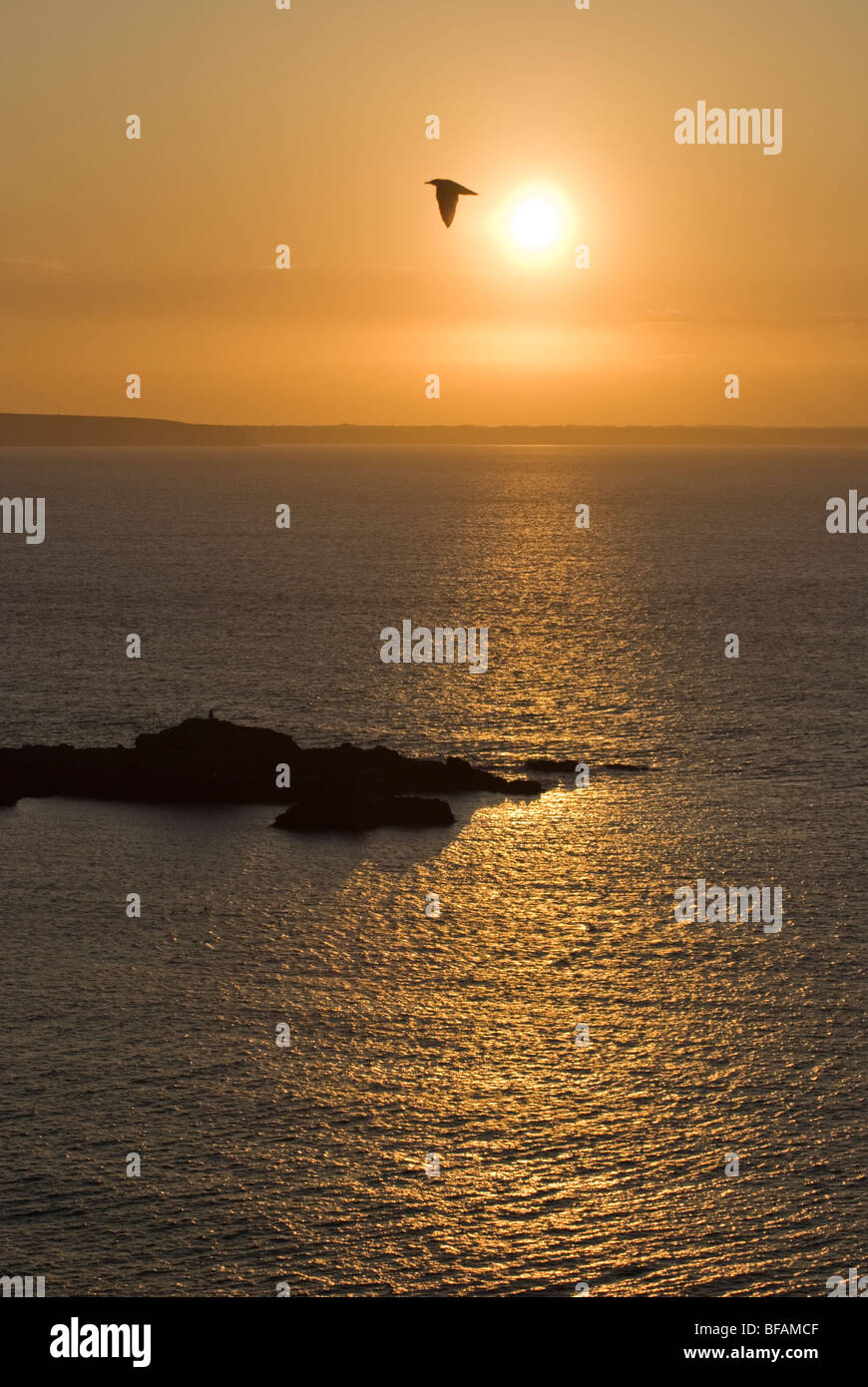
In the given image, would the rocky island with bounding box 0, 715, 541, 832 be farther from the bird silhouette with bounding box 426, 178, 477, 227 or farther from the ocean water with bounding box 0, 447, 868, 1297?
the bird silhouette with bounding box 426, 178, 477, 227

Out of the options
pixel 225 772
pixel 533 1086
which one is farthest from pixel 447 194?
pixel 225 772

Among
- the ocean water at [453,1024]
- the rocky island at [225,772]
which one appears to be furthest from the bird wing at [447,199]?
the rocky island at [225,772]

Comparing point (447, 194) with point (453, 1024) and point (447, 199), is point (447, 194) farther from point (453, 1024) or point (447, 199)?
point (453, 1024)

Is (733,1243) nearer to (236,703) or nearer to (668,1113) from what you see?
(668,1113)

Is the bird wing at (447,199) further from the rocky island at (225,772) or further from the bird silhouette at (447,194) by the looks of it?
the rocky island at (225,772)

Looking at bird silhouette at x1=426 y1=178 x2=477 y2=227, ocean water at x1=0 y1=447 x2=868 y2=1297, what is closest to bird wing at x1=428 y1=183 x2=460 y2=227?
bird silhouette at x1=426 y1=178 x2=477 y2=227
